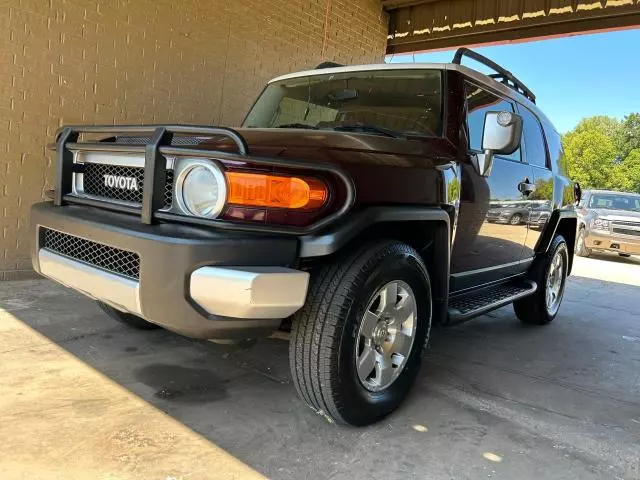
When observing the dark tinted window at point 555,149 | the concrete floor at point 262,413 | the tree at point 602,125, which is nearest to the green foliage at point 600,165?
the tree at point 602,125

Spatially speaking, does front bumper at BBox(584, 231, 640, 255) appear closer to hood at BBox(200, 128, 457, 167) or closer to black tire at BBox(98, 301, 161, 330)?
hood at BBox(200, 128, 457, 167)

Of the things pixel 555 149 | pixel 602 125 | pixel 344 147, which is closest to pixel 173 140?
pixel 344 147

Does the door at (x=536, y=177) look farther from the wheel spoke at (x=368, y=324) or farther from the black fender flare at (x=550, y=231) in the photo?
the wheel spoke at (x=368, y=324)

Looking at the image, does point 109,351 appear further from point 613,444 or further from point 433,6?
point 433,6

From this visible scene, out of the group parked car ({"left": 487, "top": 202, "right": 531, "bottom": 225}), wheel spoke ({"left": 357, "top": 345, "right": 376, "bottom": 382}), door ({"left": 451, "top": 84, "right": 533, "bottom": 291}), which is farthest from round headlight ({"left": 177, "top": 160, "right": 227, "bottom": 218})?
parked car ({"left": 487, "top": 202, "right": 531, "bottom": 225})

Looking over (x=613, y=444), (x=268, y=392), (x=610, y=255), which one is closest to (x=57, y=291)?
(x=268, y=392)

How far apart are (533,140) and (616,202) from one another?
9959 mm

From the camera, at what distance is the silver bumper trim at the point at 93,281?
2287 mm

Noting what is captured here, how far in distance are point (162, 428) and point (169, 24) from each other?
4625 mm

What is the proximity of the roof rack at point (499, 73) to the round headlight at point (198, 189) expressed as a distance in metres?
2.01

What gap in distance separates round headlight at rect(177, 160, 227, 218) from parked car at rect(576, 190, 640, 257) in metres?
11.2

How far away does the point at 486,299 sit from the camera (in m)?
3.81

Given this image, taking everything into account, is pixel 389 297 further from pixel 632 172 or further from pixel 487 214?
pixel 632 172

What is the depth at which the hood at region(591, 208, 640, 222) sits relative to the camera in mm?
12320
